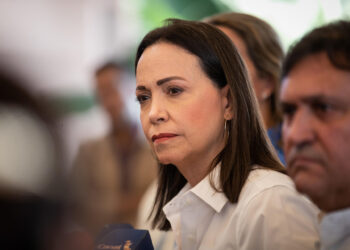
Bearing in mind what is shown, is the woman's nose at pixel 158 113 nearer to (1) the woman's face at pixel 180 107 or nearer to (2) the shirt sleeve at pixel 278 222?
(1) the woman's face at pixel 180 107

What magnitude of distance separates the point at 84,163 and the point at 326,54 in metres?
2.73

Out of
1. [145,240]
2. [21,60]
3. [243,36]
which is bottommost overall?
[145,240]

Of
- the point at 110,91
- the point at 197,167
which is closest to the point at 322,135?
the point at 197,167

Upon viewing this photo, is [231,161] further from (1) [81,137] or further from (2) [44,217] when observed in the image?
(1) [81,137]

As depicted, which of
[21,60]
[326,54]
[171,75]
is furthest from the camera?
[171,75]

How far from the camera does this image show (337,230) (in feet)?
3.65

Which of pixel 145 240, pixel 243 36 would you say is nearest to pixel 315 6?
pixel 243 36

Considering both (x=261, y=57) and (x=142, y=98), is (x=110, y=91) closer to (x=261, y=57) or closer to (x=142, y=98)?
(x=261, y=57)

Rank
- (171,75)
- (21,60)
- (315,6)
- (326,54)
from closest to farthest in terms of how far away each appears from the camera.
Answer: (21,60) < (326,54) < (171,75) < (315,6)

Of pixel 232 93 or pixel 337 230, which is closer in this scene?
pixel 337 230

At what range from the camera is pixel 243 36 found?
7.61 feet

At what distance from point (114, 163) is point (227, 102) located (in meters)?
1.92

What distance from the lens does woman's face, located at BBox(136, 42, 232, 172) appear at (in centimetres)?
161

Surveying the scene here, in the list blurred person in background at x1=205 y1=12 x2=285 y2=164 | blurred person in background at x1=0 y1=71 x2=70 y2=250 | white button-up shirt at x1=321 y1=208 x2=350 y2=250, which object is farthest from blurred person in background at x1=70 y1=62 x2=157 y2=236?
blurred person in background at x1=0 y1=71 x2=70 y2=250
